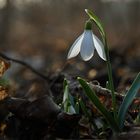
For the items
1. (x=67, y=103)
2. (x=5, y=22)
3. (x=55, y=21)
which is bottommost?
(x=55, y=21)

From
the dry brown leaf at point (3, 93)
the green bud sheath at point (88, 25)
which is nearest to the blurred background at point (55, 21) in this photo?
the dry brown leaf at point (3, 93)

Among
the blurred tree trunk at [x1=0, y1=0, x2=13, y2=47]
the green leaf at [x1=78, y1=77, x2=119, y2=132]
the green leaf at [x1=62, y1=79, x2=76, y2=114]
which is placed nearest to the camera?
the green leaf at [x1=78, y1=77, x2=119, y2=132]

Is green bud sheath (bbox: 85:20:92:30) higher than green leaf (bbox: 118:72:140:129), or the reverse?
green bud sheath (bbox: 85:20:92:30)

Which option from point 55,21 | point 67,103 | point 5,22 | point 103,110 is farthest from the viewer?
point 55,21

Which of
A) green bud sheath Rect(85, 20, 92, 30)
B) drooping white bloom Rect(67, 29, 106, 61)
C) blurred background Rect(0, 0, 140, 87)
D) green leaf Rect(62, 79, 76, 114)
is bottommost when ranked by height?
blurred background Rect(0, 0, 140, 87)

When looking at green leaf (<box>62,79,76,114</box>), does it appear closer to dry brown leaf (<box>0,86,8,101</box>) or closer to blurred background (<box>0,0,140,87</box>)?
dry brown leaf (<box>0,86,8,101</box>)

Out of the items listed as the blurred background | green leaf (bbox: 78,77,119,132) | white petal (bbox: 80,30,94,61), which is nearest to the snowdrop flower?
white petal (bbox: 80,30,94,61)

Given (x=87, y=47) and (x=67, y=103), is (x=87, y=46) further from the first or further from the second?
(x=67, y=103)

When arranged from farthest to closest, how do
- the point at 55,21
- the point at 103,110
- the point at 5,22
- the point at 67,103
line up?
the point at 55,21 → the point at 5,22 → the point at 67,103 → the point at 103,110

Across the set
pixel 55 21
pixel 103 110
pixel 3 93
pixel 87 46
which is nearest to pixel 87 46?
pixel 87 46

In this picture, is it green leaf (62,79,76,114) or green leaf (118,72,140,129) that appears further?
green leaf (62,79,76,114)
